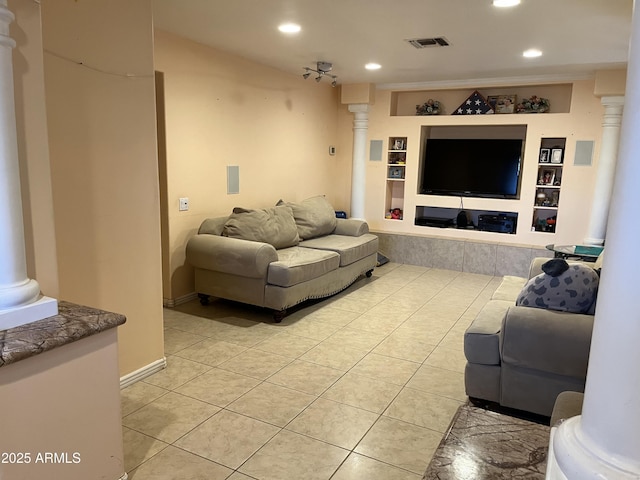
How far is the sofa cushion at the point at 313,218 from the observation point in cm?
521

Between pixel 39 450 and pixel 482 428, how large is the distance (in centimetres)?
160

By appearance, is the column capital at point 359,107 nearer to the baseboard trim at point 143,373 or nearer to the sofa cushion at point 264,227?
the sofa cushion at point 264,227

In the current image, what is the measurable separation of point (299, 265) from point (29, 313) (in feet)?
7.98

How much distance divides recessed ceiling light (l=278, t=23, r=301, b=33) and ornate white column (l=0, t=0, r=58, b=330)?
2.38 metres

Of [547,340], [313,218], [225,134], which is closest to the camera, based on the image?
[547,340]

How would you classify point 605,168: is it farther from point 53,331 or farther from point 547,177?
point 53,331

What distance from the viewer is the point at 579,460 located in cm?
102

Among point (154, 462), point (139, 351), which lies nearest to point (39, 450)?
point (154, 462)

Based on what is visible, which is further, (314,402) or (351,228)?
(351,228)

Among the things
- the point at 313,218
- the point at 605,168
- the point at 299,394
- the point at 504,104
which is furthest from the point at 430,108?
the point at 299,394

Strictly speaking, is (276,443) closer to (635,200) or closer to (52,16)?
(635,200)

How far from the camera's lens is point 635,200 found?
0.93 m

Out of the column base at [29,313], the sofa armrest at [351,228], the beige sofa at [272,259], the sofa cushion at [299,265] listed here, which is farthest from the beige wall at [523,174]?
the column base at [29,313]

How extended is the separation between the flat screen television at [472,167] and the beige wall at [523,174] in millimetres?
126
